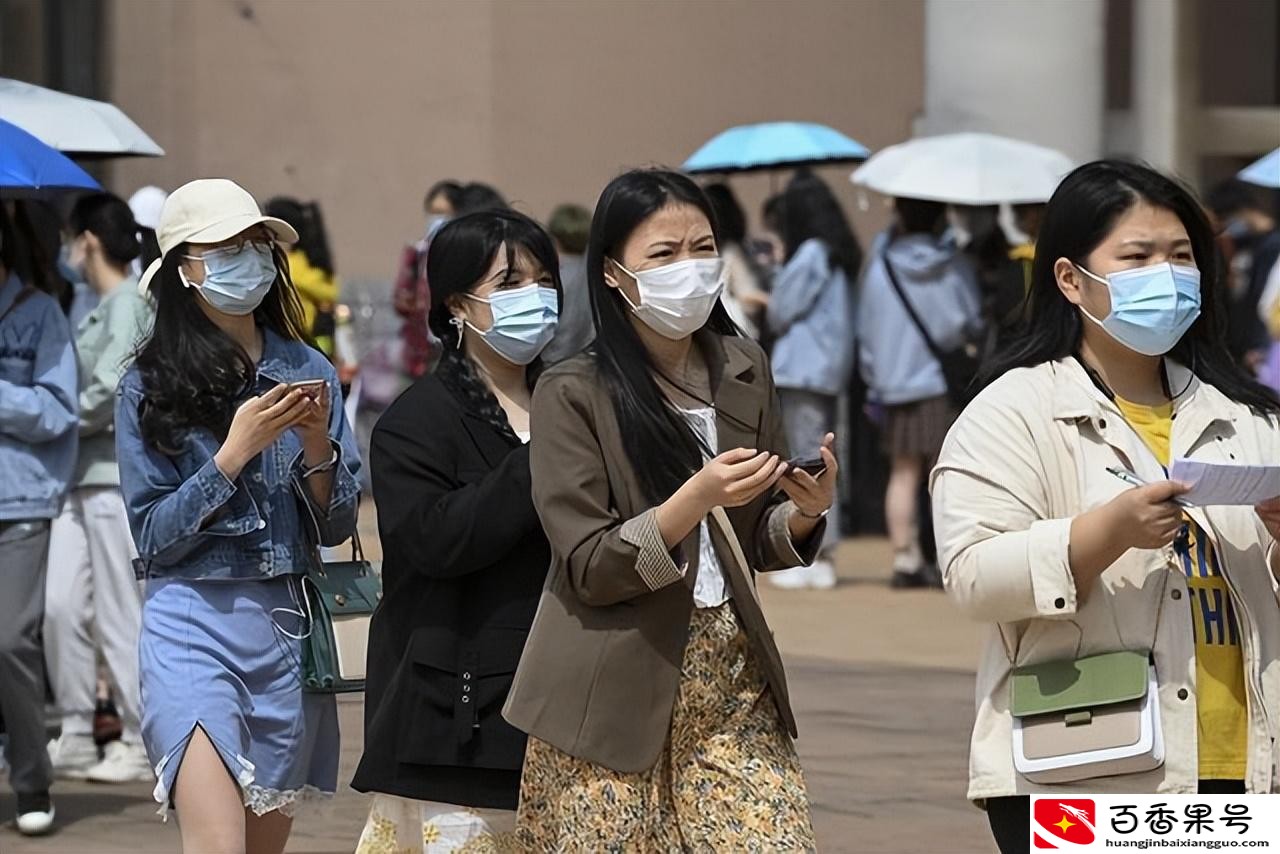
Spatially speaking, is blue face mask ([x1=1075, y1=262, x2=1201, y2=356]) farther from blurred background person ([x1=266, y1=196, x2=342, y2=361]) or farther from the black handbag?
the black handbag

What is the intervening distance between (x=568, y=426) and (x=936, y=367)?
830 cm

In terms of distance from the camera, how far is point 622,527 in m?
4.48

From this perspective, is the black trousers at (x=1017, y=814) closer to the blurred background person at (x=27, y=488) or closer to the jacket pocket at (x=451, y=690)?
the jacket pocket at (x=451, y=690)

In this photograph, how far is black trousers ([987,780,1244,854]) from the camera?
428cm

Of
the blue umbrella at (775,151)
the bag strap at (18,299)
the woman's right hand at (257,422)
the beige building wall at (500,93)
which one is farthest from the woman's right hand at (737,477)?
the beige building wall at (500,93)

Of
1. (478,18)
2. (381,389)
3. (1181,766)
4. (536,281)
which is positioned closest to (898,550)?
(381,389)

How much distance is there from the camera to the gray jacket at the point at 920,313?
12.8m

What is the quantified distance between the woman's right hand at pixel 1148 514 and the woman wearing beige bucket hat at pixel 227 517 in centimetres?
187

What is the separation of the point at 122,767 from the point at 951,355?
533 centimetres

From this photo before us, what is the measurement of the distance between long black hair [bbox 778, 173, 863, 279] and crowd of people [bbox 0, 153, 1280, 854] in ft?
24.2

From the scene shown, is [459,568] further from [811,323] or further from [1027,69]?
[1027,69]

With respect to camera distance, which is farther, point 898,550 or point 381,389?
point 381,389

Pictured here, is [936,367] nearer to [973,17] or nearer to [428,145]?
[973,17]

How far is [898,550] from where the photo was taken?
13.1m
